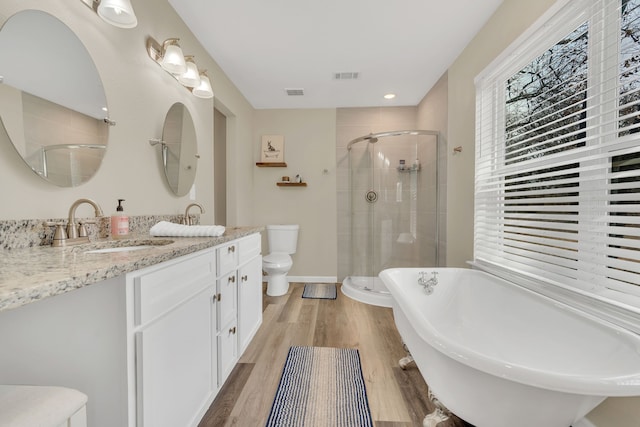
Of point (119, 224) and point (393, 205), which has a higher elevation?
point (393, 205)

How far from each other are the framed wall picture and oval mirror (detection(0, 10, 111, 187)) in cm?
237

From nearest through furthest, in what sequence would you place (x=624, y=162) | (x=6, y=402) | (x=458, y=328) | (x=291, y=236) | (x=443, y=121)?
(x=6, y=402), (x=624, y=162), (x=458, y=328), (x=443, y=121), (x=291, y=236)

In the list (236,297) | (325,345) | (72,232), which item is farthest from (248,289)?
(72,232)

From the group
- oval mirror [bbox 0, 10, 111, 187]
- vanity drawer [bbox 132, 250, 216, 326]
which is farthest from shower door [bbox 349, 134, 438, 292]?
oval mirror [bbox 0, 10, 111, 187]

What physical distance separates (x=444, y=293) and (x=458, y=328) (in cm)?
23

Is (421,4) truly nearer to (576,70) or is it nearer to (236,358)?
(576,70)

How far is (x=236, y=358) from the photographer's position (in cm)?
168

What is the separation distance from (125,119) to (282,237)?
90.5 inches

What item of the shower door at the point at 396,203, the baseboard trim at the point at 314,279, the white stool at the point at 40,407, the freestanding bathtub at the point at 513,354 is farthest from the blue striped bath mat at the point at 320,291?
the white stool at the point at 40,407

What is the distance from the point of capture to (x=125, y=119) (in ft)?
4.93

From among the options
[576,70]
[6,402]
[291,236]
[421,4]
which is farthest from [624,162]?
[291,236]

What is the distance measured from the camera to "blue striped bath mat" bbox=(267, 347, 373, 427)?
1.36 m

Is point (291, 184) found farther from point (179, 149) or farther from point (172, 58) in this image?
point (172, 58)

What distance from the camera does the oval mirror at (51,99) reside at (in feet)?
3.21
